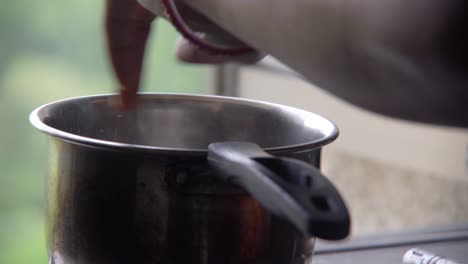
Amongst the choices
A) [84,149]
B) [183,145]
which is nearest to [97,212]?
[84,149]

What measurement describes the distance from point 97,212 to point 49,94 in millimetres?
990

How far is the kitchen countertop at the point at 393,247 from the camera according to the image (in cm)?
61

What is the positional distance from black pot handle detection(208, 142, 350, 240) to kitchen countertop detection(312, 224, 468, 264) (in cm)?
24

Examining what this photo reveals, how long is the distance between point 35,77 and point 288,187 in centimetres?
109

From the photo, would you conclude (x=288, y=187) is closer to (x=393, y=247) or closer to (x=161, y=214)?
(x=161, y=214)

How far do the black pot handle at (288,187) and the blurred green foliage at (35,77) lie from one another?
0.98 m

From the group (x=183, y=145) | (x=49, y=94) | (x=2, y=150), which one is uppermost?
(x=183, y=145)

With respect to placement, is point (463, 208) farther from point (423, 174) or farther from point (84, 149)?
point (84, 149)

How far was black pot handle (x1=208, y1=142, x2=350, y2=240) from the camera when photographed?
0.33 meters

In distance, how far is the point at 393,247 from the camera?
64 centimetres

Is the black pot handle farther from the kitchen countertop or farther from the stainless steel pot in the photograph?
the kitchen countertop

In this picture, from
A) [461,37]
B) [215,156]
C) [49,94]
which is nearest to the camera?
[461,37]

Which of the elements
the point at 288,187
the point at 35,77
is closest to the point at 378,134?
the point at 35,77

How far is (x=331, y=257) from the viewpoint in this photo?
24.0 inches
